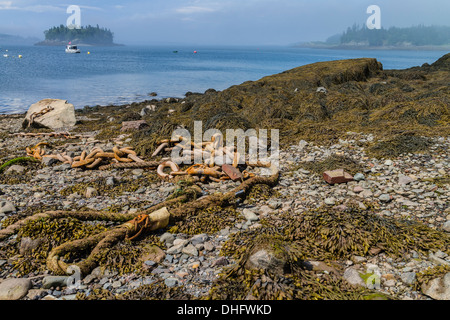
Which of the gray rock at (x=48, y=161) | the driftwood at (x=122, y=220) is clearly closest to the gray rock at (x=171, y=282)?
the driftwood at (x=122, y=220)

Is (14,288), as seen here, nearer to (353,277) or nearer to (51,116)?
(353,277)

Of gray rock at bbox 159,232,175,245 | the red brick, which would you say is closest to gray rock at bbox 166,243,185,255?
gray rock at bbox 159,232,175,245

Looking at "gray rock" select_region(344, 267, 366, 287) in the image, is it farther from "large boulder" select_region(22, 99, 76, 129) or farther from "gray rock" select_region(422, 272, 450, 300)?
"large boulder" select_region(22, 99, 76, 129)

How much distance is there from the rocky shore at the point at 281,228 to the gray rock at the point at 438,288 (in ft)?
0.04

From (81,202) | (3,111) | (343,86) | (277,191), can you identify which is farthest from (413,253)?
(3,111)

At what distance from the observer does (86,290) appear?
130 inches

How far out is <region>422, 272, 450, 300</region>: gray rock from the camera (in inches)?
115

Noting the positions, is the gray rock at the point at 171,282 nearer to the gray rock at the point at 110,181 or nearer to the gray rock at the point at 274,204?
the gray rock at the point at 274,204

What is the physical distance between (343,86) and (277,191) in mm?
13828

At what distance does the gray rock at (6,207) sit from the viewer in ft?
16.7

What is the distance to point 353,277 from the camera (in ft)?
11.0

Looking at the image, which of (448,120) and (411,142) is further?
(448,120)

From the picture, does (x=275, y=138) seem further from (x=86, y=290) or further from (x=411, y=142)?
(x=86, y=290)

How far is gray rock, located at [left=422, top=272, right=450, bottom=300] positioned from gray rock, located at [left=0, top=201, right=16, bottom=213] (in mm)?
6057
